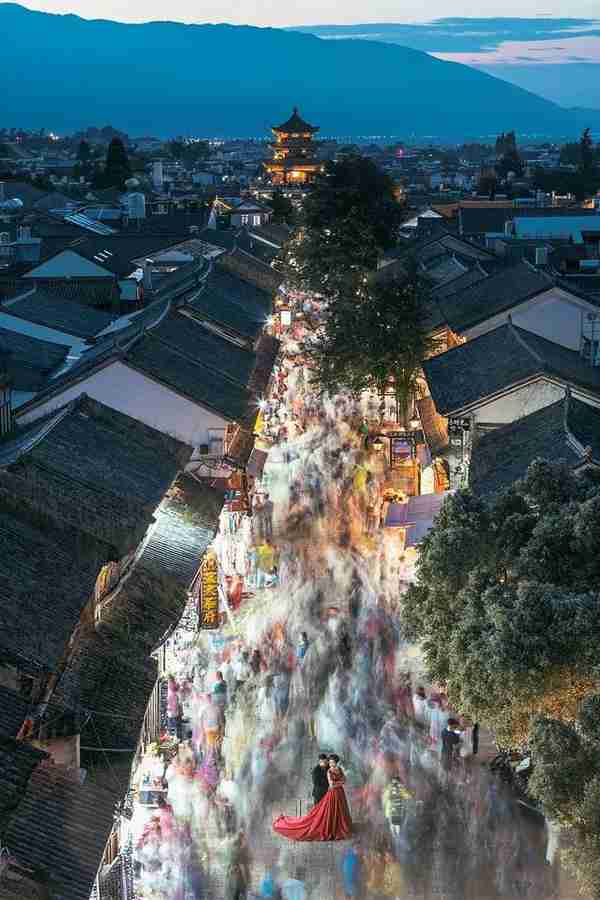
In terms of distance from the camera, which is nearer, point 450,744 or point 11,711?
point 11,711

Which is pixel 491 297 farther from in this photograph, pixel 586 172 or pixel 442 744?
pixel 586 172

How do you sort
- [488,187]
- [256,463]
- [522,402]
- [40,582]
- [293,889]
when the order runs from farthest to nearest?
[488,187] → [256,463] → [522,402] → [40,582] → [293,889]

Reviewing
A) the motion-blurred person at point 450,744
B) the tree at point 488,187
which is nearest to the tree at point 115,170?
the tree at point 488,187

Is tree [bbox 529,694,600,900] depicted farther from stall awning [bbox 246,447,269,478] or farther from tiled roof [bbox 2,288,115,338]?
tiled roof [bbox 2,288,115,338]

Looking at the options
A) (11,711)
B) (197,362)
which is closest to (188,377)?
(197,362)

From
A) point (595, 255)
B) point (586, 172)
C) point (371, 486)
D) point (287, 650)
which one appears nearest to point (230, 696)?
point (287, 650)

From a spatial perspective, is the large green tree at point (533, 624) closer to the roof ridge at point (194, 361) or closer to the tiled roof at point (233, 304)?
the roof ridge at point (194, 361)

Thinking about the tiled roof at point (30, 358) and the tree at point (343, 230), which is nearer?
the tiled roof at point (30, 358)

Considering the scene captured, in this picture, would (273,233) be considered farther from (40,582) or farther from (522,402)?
(40,582)
